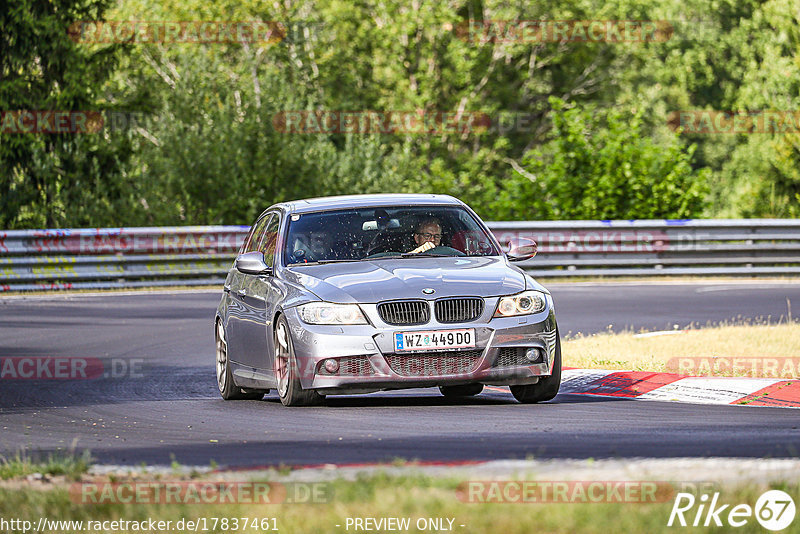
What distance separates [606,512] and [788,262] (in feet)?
78.4

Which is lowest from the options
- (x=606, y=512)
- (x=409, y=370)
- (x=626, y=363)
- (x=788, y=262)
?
(x=788, y=262)

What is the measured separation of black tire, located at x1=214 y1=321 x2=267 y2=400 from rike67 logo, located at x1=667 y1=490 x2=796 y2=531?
673 cm

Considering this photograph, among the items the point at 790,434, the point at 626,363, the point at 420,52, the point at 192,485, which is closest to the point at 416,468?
the point at 192,485

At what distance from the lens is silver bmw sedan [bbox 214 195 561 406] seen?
9602 millimetres

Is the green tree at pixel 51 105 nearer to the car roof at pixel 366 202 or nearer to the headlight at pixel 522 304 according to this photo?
the car roof at pixel 366 202

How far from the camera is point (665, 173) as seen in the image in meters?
32.2

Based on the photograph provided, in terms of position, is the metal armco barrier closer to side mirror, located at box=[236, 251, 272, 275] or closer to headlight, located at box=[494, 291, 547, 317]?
side mirror, located at box=[236, 251, 272, 275]

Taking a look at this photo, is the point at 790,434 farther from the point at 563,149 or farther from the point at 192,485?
the point at 563,149

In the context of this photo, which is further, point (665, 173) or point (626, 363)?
point (665, 173)

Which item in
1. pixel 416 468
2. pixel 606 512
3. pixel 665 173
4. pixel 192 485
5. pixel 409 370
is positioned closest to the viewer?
pixel 606 512

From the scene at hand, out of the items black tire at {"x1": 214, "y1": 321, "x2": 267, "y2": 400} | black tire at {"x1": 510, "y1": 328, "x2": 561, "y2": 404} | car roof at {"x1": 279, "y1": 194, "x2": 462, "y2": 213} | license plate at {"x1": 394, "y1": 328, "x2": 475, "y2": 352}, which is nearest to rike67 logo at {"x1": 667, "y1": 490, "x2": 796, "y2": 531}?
license plate at {"x1": 394, "y1": 328, "x2": 475, "y2": 352}

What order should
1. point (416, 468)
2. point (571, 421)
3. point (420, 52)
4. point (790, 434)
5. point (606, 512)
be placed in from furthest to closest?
point (420, 52) → point (571, 421) → point (790, 434) → point (416, 468) → point (606, 512)

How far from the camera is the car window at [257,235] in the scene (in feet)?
39.9

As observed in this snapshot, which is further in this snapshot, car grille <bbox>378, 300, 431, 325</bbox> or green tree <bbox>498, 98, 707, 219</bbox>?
green tree <bbox>498, 98, 707, 219</bbox>
